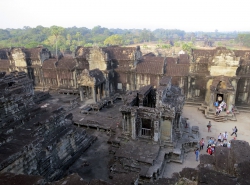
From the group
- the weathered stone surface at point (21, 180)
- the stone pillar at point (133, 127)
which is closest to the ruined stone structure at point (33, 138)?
the weathered stone surface at point (21, 180)

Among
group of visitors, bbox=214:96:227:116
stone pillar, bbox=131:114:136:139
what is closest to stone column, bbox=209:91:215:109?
group of visitors, bbox=214:96:227:116

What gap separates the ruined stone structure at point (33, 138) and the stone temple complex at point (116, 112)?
6 centimetres

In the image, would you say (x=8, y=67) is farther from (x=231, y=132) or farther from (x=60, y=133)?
(x=231, y=132)

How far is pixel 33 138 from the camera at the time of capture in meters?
12.0

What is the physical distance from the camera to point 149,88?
64.8ft

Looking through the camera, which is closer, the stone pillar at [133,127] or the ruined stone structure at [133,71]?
the stone pillar at [133,127]

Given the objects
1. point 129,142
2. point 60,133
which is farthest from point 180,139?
point 60,133

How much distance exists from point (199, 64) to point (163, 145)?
14.7m

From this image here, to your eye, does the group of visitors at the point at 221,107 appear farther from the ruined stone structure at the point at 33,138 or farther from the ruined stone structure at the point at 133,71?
the ruined stone structure at the point at 33,138

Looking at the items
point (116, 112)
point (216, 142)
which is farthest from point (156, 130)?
point (116, 112)

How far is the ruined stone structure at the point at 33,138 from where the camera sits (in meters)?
10.9

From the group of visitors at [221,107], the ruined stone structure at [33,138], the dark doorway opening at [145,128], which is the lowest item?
the group of visitors at [221,107]

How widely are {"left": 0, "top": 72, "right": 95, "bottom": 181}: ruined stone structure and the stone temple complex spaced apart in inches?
2.3

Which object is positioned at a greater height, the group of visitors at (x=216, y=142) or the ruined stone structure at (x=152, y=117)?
the ruined stone structure at (x=152, y=117)
